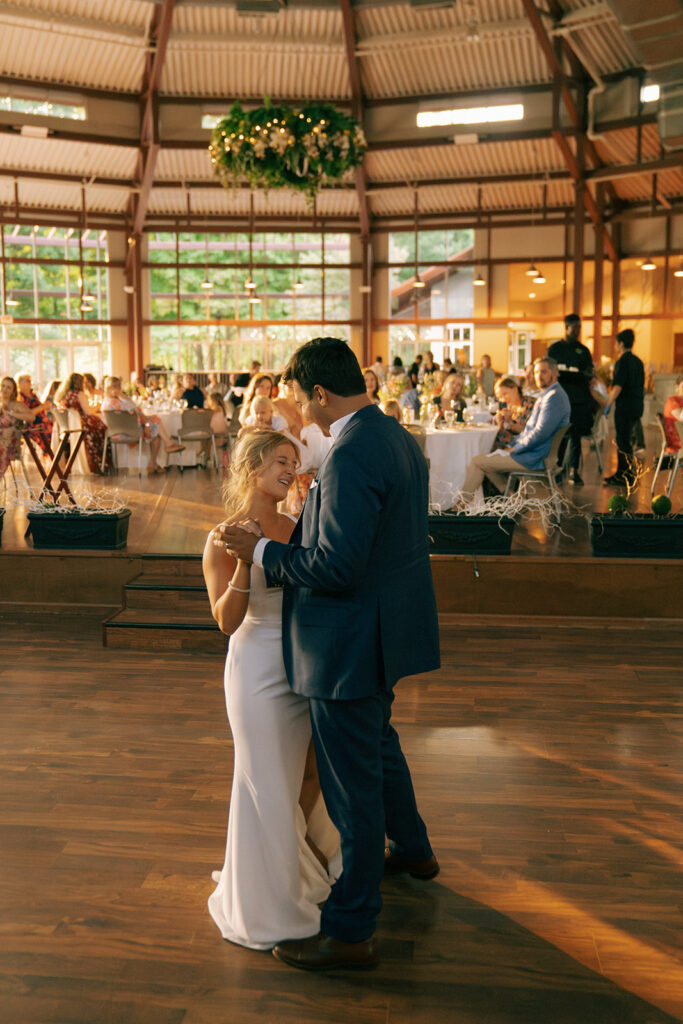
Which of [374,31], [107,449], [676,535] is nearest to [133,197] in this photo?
[374,31]

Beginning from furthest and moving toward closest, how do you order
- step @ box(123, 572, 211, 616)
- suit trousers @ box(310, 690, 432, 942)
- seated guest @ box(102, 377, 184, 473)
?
1. seated guest @ box(102, 377, 184, 473)
2. step @ box(123, 572, 211, 616)
3. suit trousers @ box(310, 690, 432, 942)

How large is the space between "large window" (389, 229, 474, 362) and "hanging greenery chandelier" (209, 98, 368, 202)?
1259cm

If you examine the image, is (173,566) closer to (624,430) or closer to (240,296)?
(624,430)

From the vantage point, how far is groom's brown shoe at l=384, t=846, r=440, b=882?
2.65 m

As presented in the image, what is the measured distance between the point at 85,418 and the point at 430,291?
11756 mm

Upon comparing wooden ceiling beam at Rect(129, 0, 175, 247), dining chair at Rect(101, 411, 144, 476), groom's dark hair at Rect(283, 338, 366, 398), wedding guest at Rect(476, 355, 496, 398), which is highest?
wooden ceiling beam at Rect(129, 0, 175, 247)

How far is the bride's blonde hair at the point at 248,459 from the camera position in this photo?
2461mm

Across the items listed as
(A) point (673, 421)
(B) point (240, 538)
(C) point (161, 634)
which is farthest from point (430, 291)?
(B) point (240, 538)

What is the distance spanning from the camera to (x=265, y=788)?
232 centimetres

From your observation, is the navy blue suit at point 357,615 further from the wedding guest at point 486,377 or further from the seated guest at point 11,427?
the wedding guest at point 486,377

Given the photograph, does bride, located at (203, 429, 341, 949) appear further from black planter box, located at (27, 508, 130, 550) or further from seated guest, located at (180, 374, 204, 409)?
seated guest, located at (180, 374, 204, 409)

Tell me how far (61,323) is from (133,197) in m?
2.90

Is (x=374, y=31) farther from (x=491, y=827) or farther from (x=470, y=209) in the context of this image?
(x=491, y=827)

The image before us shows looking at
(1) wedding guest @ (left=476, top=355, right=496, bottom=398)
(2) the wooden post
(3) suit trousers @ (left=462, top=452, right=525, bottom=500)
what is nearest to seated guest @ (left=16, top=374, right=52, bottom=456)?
(3) suit trousers @ (left=462, top=452, right=525, bottom=500)
